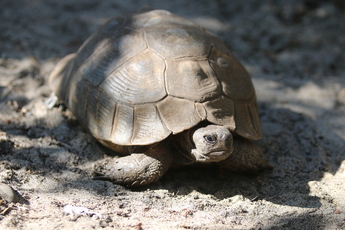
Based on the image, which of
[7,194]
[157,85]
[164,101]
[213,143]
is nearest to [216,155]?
[213,143]

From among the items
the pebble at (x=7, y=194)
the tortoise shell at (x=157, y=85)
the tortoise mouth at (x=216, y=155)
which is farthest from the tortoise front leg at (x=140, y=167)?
the pebble at (x=7, y=194)

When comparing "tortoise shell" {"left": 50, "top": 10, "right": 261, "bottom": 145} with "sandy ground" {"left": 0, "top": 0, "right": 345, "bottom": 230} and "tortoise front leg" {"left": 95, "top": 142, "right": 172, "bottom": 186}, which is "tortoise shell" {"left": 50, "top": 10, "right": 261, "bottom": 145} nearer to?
"tortoise front leg" {"left": 95, "top": 142, "right": 172, "bottom": 186}

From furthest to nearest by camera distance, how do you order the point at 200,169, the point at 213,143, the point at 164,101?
the point at 200,169 → the point at 164,101 → the point at 213,143

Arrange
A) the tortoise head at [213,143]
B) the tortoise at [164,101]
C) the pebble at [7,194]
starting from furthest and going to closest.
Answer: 1. the tortoise at [164,101]
2. the tortoise head at [213,143]
3. the pebble at [7,194]

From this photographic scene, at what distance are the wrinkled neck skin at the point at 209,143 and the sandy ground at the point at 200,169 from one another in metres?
A: 0.36

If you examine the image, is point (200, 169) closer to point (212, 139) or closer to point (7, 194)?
point (212, 139)

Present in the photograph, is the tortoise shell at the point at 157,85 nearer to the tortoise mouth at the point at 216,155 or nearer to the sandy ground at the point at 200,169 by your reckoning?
the tortoise mouth at the point at 216,155

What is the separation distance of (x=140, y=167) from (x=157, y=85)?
0.68 m

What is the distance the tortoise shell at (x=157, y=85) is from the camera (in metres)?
3.25

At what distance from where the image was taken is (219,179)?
11.8 ft

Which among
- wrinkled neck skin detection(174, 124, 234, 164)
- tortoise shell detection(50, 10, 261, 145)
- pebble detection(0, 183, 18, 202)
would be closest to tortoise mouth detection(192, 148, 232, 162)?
wrinkled neck skin detection(174, 124, 234, 164)

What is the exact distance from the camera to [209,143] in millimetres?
3074

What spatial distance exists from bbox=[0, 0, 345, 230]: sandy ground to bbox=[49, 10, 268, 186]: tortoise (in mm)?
229

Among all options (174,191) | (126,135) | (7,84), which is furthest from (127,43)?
(7,84)
